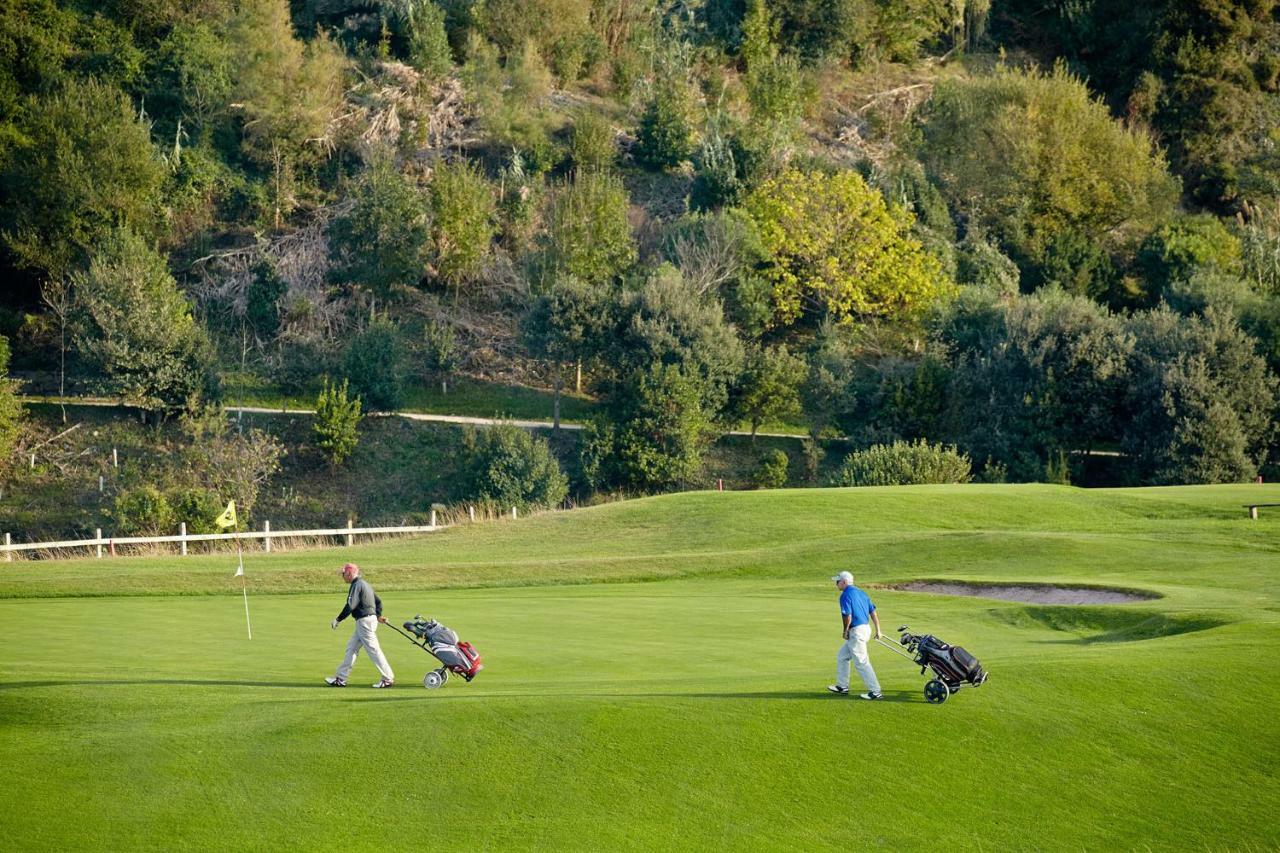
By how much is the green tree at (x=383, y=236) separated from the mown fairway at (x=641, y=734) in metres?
54.5

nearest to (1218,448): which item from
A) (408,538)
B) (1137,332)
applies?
(1137,332)

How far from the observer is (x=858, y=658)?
23516 millimetres

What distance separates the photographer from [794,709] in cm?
2300

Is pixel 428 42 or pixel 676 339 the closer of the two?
pixel 676 339

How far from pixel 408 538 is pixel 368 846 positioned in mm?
37972

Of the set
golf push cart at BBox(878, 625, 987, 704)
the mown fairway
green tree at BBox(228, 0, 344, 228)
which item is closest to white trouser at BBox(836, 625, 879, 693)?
the mown fairway

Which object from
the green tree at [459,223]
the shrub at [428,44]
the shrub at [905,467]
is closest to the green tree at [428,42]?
the shrub at [428,44]

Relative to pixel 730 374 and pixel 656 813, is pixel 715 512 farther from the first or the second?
pixel 656 813

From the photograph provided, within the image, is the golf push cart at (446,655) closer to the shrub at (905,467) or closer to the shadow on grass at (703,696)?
the shadow on grass at (703,696)

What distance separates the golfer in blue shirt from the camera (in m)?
23.5

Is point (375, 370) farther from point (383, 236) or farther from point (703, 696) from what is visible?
point (703, 696)

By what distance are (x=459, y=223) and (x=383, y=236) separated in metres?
4.73

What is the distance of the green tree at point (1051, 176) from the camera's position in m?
95.8

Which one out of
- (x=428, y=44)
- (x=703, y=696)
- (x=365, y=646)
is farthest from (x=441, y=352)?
(x=703, y=696)
